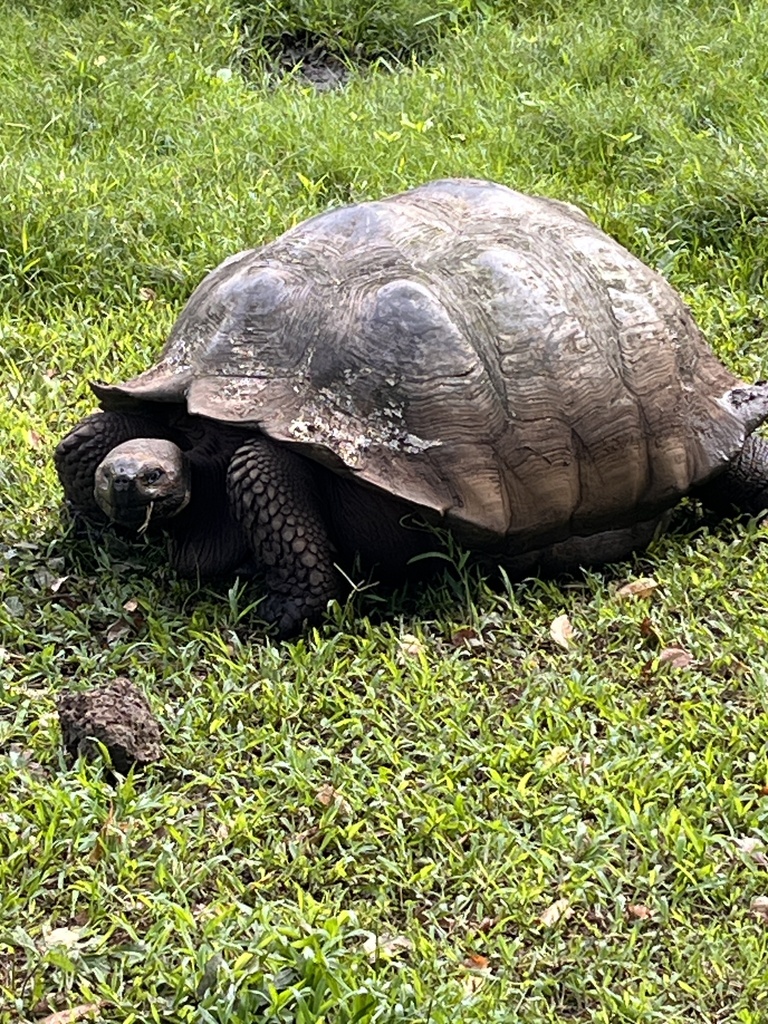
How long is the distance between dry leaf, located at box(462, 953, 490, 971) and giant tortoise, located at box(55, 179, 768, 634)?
145 centimetres

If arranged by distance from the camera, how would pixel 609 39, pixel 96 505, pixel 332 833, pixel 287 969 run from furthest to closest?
1. pixel 609 39
2. pixel 96 505
3. pixel 332 833
4. pixel 287 969

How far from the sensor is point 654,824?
3693mm

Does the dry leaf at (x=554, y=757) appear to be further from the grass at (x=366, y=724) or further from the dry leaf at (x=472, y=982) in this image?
the dry leaf at (x=472, y=982)

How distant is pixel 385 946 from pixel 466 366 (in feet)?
6.20

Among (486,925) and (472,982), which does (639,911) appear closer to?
(486,925)

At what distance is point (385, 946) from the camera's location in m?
3.33

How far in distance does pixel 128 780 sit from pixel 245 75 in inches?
233

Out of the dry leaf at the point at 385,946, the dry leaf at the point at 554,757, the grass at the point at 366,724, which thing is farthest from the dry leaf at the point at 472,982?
the dry leaf at the point at 554,757

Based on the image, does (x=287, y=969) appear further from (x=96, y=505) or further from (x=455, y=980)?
(x=96, y=505)

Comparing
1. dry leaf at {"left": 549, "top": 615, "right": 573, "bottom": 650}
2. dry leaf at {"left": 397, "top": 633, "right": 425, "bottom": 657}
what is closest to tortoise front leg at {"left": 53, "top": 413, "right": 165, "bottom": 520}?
dry leaf at {"left": 397, "top": 633, "right": 425, "bottom": 657}

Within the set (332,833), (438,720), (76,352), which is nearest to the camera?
(332,833)

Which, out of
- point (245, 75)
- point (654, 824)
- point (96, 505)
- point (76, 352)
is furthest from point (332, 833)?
point (245, 75)

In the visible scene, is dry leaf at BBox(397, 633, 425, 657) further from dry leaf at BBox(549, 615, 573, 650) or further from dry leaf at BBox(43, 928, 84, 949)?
dry leaf at BBox(43, 928, 84, 949)

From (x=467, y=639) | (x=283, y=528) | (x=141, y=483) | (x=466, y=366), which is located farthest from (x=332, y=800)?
(x=466, y=366)
